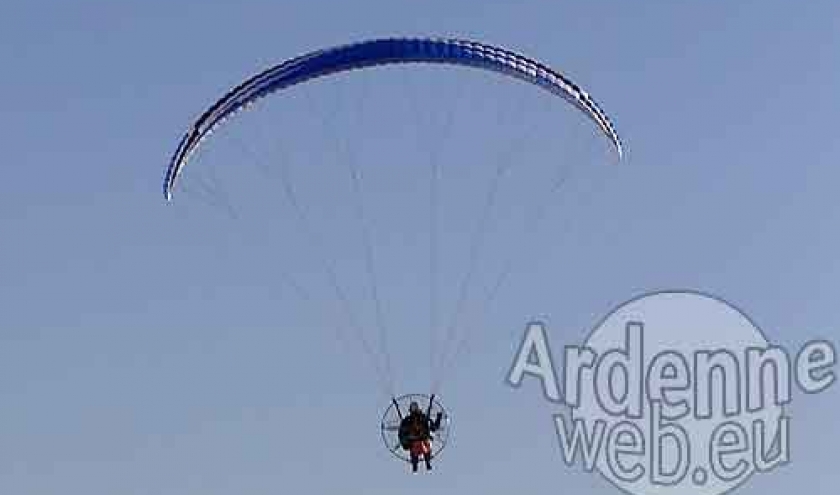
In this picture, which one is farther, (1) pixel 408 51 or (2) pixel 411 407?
(2) pixel 411 407

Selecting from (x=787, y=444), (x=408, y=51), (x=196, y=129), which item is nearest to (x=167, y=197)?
(x=196, y=129)

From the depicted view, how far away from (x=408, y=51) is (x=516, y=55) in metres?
2.53

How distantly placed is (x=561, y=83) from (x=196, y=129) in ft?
25.2

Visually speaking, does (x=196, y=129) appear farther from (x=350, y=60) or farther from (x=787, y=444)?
(x=787, y=444)

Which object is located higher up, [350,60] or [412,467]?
[350,60]

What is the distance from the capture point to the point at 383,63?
58.6 m

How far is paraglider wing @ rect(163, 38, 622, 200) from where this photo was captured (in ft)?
193

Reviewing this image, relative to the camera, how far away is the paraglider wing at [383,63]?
193 ft

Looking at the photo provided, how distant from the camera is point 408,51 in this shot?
58.7m

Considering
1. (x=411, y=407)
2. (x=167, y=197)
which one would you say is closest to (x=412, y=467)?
(x=411, y=407)

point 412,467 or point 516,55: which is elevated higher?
point 516,55

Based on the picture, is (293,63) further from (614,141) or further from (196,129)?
(614,141)

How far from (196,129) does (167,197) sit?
1546 millimetres

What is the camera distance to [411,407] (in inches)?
2462
